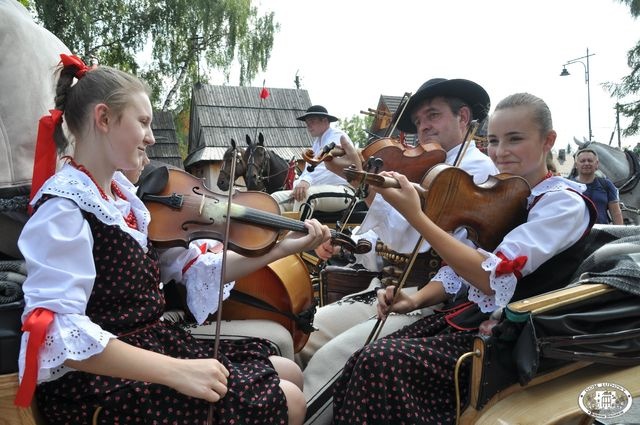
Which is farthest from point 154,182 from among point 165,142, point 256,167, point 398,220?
point 165,142

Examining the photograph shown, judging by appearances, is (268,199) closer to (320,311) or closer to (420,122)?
(320,311)

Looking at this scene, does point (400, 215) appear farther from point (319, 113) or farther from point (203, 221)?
point (319, 113)

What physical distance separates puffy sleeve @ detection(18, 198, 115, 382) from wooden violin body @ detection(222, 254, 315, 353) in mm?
886

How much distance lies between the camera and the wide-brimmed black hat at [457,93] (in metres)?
2.71

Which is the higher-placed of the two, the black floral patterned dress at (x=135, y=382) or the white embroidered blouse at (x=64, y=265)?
the white embroidered blouse at (x=64, y=265)

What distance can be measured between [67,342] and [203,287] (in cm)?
71

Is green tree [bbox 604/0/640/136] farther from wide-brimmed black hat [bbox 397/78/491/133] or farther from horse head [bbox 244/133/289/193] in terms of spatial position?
wide-brimmed black hat [bbox 397/78/491/133]

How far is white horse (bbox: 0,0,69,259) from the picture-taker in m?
1.60

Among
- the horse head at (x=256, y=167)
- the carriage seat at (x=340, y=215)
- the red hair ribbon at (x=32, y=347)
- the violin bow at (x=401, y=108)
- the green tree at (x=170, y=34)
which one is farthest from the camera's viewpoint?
the green tree at (x=170, y=34)

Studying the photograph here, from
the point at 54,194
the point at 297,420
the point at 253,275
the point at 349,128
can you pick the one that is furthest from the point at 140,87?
the point at 349,128

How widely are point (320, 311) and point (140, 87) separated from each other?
1644 millimetres

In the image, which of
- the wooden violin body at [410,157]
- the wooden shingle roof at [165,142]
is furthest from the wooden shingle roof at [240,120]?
the wooden violin body at [410,157]

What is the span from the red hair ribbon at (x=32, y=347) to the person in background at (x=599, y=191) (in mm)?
6156

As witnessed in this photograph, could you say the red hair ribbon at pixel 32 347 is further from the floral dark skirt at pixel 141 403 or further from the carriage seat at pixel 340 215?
the carriage seat at pixel 340 215
